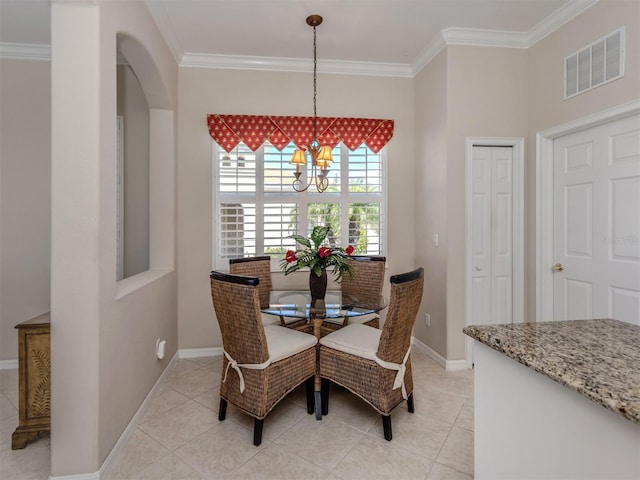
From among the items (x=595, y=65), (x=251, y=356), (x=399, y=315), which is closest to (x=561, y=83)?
(x=595, y=65)

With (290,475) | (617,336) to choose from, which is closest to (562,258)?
(617,336)

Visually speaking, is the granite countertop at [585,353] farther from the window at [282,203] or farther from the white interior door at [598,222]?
the window at [282,203]

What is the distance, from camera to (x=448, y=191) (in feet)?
9.36

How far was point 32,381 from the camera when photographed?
1.86 meters

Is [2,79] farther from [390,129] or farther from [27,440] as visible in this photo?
[390,129]

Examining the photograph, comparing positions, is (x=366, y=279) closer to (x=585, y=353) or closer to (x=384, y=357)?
(x=384, y=357)

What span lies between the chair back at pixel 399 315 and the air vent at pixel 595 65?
6.30 ft

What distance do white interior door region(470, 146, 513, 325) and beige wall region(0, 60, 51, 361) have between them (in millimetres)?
3988

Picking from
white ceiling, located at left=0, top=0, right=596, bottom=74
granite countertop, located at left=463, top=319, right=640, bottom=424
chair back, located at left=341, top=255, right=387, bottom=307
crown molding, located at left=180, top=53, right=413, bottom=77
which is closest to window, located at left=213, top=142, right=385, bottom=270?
chair back, located at left=341, top=255, right=387, bottom=307

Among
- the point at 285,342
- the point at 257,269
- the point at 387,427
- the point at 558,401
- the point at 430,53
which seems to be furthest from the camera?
the point at 430,53

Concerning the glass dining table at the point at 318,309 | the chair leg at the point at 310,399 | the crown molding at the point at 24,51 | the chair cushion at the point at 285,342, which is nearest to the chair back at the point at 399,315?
the glass dining table at the point at 318,309

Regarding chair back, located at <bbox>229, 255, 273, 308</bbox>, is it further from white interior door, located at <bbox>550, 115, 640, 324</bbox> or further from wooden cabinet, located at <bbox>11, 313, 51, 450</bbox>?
white interior door, located at <bbox>550, 115, 640, 324</bbox>

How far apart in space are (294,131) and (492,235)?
218 cm

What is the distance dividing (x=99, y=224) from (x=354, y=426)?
193 centimetres
